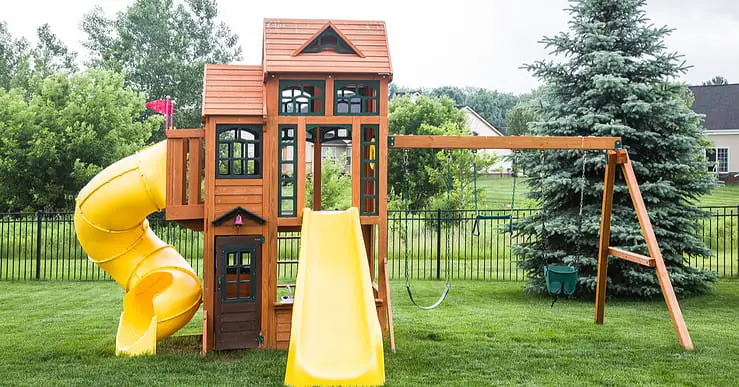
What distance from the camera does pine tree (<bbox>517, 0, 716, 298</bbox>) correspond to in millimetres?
13672

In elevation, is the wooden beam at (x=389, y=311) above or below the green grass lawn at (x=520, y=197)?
below

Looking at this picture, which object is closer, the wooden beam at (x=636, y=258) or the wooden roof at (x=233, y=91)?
the wooden roof at (x=233, y=91)

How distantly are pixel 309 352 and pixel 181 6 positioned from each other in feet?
128

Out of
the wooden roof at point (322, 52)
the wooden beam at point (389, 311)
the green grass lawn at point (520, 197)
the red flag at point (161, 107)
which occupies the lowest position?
the wooden beam at point (389, 311)

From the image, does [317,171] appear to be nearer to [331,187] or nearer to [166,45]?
[331,187]

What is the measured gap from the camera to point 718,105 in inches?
1613

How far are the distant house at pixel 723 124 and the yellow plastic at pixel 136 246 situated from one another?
3661cm

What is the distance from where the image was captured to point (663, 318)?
11.6m

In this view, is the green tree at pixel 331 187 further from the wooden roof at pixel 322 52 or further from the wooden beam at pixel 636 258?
the wooden beam at pixel 636 258

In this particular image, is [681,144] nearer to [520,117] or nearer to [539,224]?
[539,224]

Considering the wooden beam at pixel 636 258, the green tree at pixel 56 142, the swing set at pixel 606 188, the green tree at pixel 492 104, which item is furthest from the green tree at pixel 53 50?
the wooden beam at pixel 636 258

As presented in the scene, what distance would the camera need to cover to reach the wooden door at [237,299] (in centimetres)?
921

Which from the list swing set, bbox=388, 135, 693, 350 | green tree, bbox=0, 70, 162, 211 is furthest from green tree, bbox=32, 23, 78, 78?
swing set, bbox=388, 135, 693, 350

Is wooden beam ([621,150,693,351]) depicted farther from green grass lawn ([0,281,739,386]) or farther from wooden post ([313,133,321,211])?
wooden post ([313,133,321,211])
